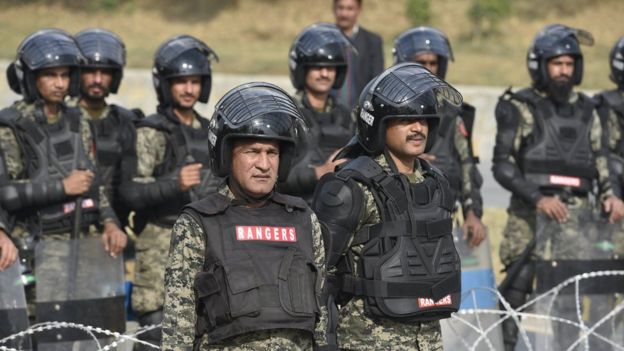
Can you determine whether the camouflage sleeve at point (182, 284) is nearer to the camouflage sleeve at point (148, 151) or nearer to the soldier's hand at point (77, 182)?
the soldier's hand at point (77, 182)

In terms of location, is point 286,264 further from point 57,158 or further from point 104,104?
point 104,104

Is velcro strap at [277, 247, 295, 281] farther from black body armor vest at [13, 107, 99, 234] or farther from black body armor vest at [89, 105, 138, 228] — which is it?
black body armor vest at [89, 105, 138, 228]

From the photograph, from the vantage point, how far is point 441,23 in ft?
114

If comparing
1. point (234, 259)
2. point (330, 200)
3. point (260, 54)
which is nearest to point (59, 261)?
point (330, 200)

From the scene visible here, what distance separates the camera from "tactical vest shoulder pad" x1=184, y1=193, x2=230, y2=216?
4.59 m

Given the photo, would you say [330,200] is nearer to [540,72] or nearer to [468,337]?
[468,337]

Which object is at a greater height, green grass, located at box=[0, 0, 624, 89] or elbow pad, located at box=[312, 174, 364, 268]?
green grass, located at box=[0, 0, 624, 89]

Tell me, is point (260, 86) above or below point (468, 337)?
above

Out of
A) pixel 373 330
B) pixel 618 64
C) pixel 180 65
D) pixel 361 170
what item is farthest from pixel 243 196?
pixel 618 64

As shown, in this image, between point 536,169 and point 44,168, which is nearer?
point 44,168

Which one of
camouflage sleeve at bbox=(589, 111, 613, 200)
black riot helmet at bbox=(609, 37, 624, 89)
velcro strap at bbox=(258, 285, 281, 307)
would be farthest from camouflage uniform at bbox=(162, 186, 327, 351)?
black riot helmet at bbox=(609, 37, 624, 89)

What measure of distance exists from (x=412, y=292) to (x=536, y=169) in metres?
3.36

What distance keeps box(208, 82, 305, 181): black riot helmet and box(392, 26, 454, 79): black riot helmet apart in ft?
13.5

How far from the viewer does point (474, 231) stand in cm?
811
